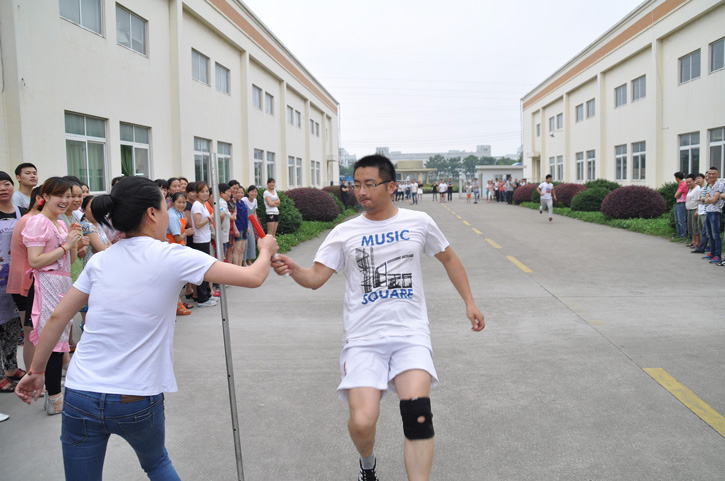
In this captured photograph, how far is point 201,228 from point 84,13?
20.5ft

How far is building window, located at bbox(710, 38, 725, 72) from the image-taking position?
→ 20.8 metres

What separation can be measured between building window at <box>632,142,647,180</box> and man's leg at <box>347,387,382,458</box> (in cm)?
2760

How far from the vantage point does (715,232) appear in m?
11.9

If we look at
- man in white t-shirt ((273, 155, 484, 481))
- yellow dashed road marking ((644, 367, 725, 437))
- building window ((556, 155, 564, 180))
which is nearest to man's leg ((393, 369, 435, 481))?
man in white t-shirt ((273, 155, 484, 481))

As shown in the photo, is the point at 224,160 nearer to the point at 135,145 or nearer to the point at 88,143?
the point at 135,145

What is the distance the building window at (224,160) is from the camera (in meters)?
21.8

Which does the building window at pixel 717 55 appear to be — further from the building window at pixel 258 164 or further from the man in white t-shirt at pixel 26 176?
the man in white t-shirt at pixel 26 176

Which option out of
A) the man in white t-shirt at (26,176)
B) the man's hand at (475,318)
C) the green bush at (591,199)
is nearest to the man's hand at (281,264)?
the man's hand at (475,318)

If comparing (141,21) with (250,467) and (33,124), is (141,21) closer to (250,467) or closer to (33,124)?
(33,124)

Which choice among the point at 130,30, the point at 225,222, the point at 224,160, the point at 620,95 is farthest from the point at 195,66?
the point at 620,95

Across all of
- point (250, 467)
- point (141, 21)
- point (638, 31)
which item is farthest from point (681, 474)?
point (638, 31)

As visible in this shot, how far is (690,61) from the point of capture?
23.3m

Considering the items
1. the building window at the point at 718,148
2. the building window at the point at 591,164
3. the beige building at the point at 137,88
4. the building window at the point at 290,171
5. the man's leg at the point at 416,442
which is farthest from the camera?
the building window at the point at 591,164

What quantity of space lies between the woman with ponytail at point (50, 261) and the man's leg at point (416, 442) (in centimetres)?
291
